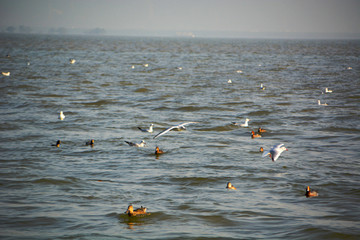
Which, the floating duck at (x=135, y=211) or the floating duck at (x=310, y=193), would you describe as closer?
the floating duck at (x=135, y=211)

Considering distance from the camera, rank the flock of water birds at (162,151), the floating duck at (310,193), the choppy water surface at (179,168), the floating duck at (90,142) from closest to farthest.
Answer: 1. the choppy water surface at (179,168)
2. the flock of water birds at (162,151)
3. the floating duck at (310,193)
4. the floating duck at (90,142)

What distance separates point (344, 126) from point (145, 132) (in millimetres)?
9563

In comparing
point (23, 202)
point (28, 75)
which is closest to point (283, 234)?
point (23, 202)

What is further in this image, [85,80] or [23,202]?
[85,80]

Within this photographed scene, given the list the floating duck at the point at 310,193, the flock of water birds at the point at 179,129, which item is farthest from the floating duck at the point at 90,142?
the floating duck at the point at 310,193

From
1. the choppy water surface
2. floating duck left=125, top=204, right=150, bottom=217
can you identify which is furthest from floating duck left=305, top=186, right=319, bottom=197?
floating duck left=125, top=204, right=150, bottom=217

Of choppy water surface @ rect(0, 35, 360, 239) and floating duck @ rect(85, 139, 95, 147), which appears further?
floating duck @ rect(85, 139, 95, 147)

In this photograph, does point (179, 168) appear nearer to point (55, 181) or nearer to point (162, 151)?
point (162, 151)

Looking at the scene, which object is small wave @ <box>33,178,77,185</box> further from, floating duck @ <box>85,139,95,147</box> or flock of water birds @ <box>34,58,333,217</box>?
floating duck @ <box>85,139,95,147</box>

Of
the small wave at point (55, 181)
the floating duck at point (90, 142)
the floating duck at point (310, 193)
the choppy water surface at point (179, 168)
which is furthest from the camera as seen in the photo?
the floating duck at point (90, 142)

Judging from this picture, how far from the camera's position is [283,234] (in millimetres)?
10727

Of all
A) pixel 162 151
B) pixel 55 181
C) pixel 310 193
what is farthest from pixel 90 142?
pixel 310 193

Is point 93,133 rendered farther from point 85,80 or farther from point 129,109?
point 85,80

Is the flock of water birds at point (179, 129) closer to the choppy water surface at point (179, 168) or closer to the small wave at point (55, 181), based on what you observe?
the choppy water surface at point (179, 168)
